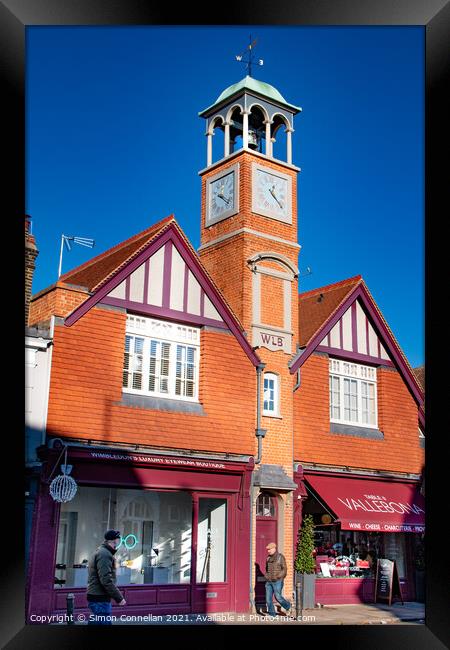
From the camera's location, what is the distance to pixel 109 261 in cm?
1817

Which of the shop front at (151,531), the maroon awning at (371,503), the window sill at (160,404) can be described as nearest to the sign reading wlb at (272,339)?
Answer: the window sill at (160,404)

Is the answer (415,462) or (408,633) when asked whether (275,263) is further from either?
(408,633)

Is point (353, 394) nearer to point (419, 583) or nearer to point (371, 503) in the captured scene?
point (371, 503)

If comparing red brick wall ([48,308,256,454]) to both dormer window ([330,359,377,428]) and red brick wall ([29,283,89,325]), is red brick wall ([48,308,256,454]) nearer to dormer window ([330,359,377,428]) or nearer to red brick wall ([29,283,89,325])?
red brick wall ([29,283,89,325])

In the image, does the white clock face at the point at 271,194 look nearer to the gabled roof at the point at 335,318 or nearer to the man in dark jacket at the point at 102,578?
the gabled roof at the point at 335,318

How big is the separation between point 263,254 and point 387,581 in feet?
26.8

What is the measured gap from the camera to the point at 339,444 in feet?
65.6

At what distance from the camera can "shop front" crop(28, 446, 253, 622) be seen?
15.0 m

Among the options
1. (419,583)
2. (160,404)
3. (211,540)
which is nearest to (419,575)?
(419,583)

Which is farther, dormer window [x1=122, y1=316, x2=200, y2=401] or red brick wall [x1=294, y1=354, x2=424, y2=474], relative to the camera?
red brick wall [x1=294, y1=354, x2=424, y2=474]

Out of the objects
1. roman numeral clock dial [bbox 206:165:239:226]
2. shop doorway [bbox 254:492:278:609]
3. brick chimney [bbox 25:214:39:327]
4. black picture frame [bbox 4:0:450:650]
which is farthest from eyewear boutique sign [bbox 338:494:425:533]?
brick chimney [bbox 25:214:39:327]

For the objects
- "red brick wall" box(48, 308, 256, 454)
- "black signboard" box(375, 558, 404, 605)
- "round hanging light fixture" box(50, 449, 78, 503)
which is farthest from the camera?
"black signboard" box(375, 558, 404, 605)

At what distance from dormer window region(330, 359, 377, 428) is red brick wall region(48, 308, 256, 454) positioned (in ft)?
9.66
